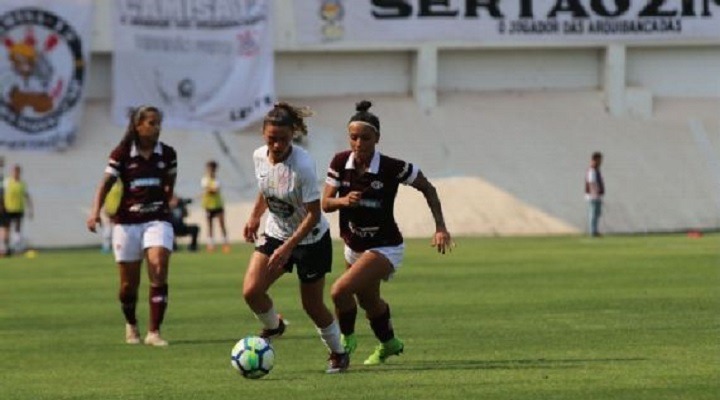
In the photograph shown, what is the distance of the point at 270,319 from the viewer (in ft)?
47.3

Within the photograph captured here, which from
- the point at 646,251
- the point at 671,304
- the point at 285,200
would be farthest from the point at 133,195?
the point at 646,251

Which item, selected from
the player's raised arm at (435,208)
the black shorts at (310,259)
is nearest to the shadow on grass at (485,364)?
the black shorts at (310,259)

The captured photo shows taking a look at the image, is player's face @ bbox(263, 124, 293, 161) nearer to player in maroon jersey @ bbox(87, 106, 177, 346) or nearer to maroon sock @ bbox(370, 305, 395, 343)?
maroon sock @ bbox(370, 305, 395, 343)

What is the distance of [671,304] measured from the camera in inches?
784

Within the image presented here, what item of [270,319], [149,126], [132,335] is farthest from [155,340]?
[270,319]

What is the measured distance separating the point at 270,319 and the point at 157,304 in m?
2.35

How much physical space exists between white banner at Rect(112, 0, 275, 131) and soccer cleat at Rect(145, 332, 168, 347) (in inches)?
1206

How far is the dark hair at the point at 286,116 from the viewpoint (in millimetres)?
13227

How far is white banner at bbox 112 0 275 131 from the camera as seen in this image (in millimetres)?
46938

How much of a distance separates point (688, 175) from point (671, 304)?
96.2 feet

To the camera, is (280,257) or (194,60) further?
(194,60)

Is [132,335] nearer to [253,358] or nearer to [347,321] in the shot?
[347,321]

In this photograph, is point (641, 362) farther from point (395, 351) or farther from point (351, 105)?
point (351, 105)

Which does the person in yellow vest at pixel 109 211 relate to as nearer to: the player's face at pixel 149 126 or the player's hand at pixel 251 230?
the player's face at pixel 149 126
